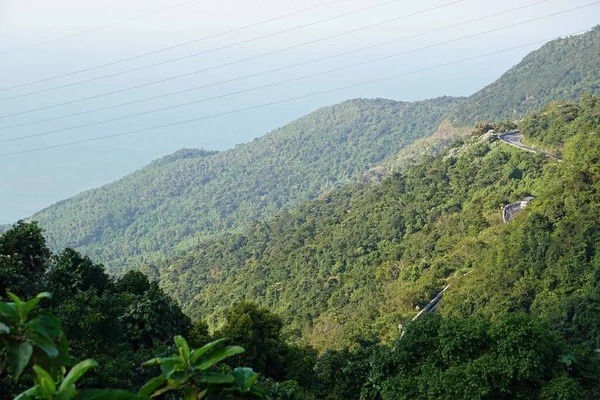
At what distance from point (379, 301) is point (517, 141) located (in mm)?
16916

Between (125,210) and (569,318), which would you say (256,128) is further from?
(569,318)

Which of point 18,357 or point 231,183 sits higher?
point 231,183

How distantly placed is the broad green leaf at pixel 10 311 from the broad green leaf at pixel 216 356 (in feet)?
2.71

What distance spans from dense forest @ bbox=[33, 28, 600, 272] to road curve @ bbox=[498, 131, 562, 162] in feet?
70.1

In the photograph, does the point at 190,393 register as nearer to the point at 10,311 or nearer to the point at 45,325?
the point at 45,325

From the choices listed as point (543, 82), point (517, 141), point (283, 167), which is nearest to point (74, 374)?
point (517, 141)

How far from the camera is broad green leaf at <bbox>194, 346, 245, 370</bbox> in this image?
89.4 inches

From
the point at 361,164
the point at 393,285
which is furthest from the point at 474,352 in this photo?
the point at 361,164

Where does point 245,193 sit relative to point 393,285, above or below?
above

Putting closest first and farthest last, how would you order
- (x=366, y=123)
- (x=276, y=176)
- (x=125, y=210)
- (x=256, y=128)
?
1. (x=125, y=210)
2. (x=276, y=176)
3. (x=366, y=123)
4. (x=256, y=128)

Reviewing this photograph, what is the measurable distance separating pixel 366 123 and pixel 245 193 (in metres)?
28.0

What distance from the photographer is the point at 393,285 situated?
23.5 meters

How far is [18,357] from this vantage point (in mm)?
2312

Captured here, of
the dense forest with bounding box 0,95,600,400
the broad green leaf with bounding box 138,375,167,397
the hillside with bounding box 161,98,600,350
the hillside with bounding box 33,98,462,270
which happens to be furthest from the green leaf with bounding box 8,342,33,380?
the hillside with bounding box 33,98,462,270
